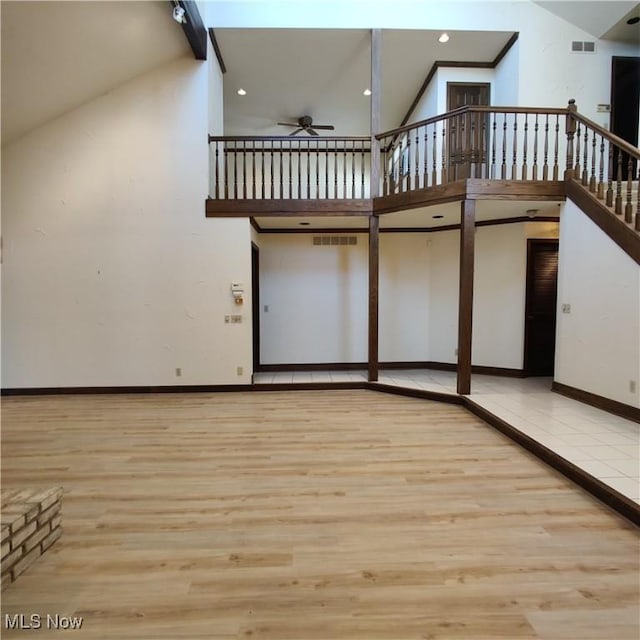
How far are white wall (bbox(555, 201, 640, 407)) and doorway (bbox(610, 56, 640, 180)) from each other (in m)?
Answer: 2.32

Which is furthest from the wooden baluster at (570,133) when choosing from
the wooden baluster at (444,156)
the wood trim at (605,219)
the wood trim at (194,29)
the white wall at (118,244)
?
the wood trim at (194,29)

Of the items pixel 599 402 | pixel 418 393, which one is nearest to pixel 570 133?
pixel 599 402

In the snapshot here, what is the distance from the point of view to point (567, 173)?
15.6ft

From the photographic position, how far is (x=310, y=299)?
6680mm

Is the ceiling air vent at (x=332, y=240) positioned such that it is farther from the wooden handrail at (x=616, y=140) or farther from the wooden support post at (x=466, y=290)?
the wooden handrail at (x=616, y=140)

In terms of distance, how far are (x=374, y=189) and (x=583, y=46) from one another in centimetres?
409

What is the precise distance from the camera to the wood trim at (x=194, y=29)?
177 inches

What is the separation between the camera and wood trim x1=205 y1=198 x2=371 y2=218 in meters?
5.37

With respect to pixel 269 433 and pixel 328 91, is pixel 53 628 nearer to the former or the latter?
pixel 269 433

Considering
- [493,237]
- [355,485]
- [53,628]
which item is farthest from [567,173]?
Answer: [53,628]

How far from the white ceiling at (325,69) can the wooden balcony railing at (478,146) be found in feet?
3.77

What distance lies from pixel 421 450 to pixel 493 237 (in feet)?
14.0

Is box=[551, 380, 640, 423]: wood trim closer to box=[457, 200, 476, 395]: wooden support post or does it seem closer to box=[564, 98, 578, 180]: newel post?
box=[457, 200, 476, 395]: wooden support post

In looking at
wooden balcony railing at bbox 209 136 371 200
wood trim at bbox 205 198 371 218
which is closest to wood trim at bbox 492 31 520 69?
wooden balcony railing at bbox 209 136 371 200
